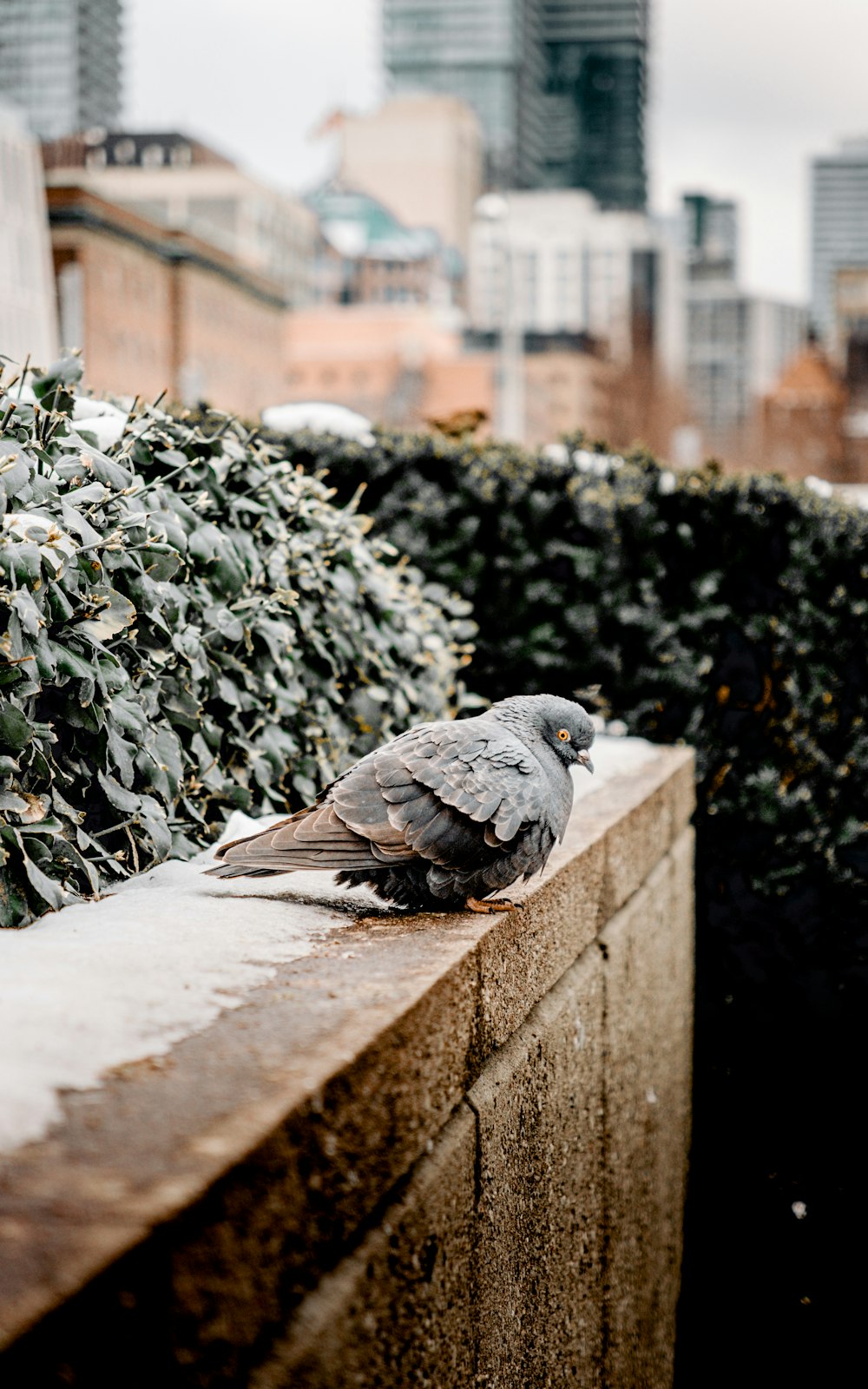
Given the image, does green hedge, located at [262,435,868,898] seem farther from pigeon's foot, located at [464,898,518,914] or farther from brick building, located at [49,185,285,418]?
brick building, located at [49,185,285,418]

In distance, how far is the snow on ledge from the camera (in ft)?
4.67

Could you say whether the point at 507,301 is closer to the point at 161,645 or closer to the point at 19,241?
the point at 19,241

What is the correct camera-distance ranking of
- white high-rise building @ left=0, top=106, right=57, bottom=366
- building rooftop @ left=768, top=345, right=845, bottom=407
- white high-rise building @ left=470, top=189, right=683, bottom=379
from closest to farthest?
white high-rise building @ left=0, top=106, right=57, bottom=366
building rooftop @ left=768, top=345, right=845, bottom=407
white high-rise building @ left=470, top=189, right=683, bottom=379

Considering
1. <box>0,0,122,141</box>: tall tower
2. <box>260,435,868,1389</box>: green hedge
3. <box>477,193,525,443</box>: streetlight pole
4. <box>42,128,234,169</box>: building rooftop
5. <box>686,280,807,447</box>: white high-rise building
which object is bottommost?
<box>260,435,868,1389</box>: green hedge

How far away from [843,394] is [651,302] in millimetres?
52793

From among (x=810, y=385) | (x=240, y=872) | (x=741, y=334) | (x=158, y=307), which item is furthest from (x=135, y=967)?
(x=741, y=334)

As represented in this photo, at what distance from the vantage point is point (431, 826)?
2127 mm

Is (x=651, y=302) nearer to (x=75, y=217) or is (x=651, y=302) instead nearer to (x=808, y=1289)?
(x=75, y=217)

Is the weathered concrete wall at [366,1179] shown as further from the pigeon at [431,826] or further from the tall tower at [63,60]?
the tall tower at [63,60]

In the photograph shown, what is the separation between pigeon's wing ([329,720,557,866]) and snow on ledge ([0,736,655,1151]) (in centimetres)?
20

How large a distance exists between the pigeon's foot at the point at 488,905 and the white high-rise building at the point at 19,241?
2008cm

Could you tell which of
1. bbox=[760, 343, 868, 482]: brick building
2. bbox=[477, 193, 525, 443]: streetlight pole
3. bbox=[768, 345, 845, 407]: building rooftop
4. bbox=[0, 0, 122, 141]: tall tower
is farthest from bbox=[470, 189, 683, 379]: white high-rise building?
bbox=[477, 193, 525, 443]: streetlight pole

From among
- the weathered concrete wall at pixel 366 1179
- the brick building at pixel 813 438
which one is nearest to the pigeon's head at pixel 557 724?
the weathered concrete wall at pixel 366 1179

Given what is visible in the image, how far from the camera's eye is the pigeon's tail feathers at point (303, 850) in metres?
2.12
